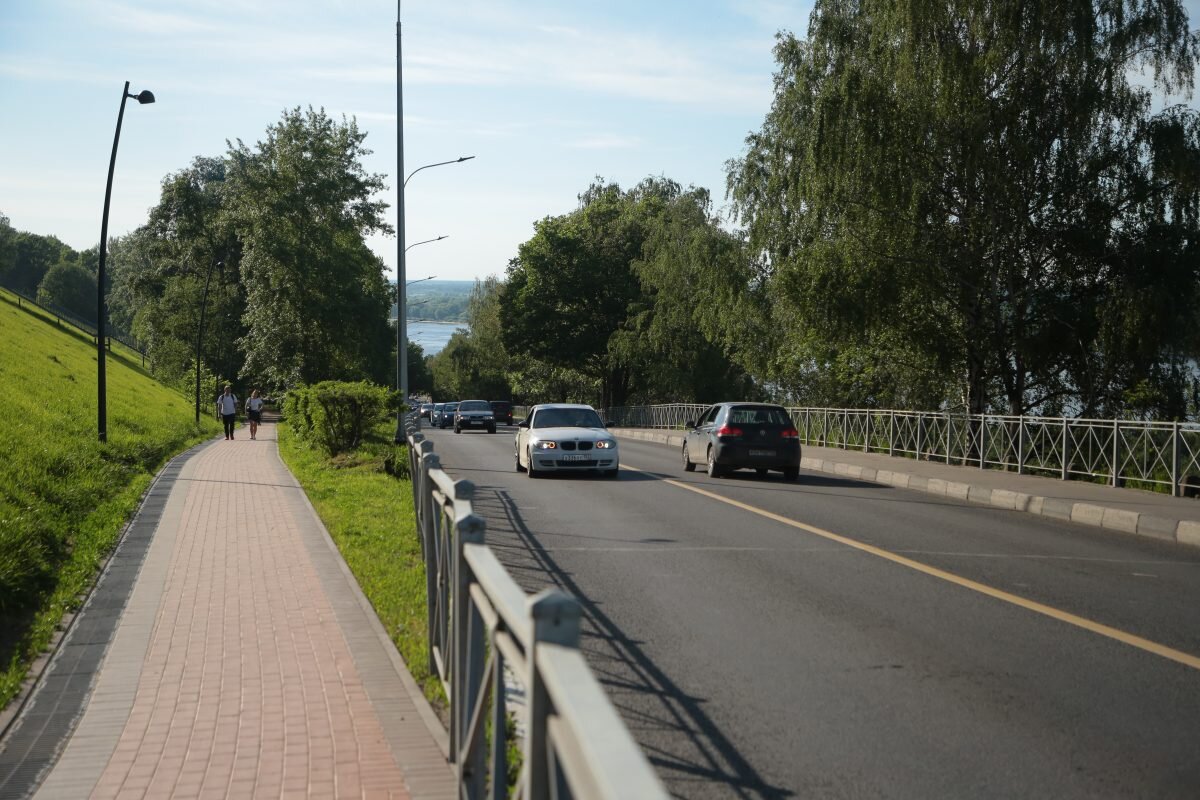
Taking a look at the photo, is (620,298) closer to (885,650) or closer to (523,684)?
(885,650)

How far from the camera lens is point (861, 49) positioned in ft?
99.2

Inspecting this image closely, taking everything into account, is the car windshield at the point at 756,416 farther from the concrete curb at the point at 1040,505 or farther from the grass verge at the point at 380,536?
the grass verge at the point at 380,536

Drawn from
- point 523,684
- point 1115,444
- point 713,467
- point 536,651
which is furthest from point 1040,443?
point 536,651

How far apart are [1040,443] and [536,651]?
836 inches

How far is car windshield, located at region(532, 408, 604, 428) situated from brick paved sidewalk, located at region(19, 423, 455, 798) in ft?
38.4

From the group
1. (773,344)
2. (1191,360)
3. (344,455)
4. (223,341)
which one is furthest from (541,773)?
(223,341)

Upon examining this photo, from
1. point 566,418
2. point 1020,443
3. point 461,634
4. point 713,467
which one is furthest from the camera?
point 566,418

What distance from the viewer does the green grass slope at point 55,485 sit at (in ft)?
28.1

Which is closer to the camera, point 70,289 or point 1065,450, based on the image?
point 1065,450

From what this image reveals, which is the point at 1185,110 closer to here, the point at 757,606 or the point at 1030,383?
the point at 1030,383

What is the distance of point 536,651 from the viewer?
2.60 m

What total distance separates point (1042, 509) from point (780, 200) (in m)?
19.7

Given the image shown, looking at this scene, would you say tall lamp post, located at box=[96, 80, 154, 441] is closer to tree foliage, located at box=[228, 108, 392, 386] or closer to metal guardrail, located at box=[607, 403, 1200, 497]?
metal guardrail, located at box=[607, 403, 1200, 497]

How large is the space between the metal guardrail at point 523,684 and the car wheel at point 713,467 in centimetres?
1597
